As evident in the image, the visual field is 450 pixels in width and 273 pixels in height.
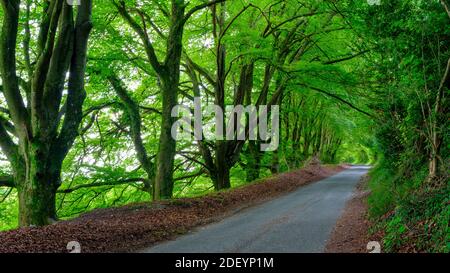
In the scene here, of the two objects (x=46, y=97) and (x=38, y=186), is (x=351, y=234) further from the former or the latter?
(x=46, y=97)

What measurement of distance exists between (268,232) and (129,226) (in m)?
3.42

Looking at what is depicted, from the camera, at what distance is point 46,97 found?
9586 mm

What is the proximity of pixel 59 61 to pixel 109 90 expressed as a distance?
5.86 m

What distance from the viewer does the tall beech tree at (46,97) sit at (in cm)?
937

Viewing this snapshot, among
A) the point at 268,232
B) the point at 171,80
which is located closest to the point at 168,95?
the point at 171,80

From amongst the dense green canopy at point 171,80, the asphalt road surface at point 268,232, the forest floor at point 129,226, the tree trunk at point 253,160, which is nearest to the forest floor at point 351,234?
the asphalt road surface at point 268,232

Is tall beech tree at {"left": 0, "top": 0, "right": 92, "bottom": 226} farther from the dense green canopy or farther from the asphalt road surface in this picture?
the asphalt road surface

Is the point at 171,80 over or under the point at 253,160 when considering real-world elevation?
over

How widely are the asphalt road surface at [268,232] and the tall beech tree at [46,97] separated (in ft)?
12.2

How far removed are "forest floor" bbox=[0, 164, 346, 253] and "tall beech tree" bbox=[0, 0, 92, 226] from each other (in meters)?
1.16

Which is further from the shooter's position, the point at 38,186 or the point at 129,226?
the point at 38,186

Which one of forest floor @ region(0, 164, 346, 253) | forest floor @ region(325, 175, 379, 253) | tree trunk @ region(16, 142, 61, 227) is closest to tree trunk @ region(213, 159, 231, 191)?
forest floor @ region(0, 164, 346, 253)
